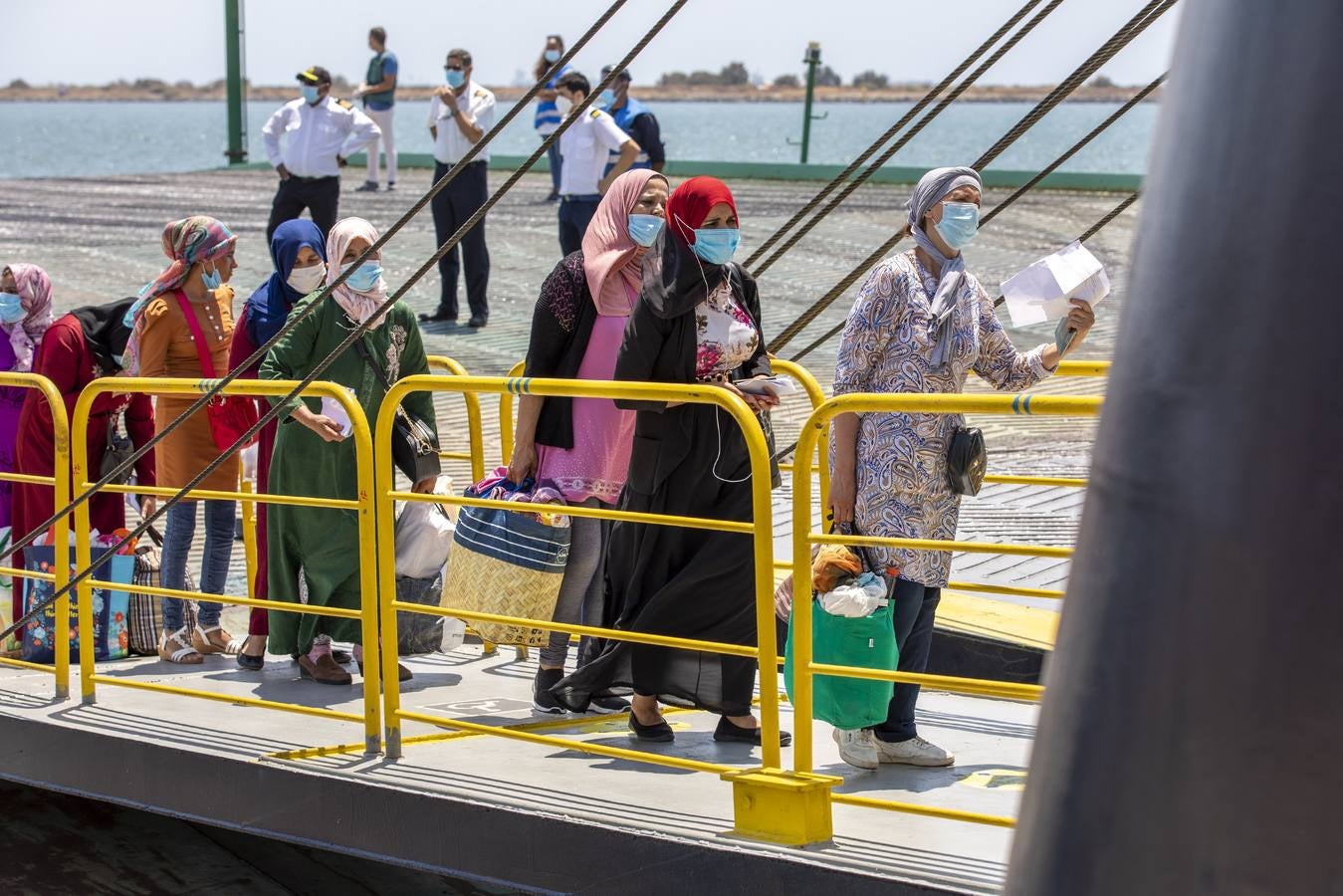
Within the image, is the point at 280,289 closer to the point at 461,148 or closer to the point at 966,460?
the point at 966,460

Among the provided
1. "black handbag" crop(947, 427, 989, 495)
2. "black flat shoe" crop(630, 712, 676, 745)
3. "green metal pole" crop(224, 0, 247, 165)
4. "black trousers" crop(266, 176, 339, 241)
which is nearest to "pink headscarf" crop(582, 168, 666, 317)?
"black handbag" crop(947, 427, 989, 495)

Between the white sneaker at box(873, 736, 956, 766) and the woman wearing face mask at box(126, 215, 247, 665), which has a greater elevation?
the woman wearing face mask at box(126, 215, 247, 665)

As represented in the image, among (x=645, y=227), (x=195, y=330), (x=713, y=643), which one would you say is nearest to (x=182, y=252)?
(x=195, y=330)

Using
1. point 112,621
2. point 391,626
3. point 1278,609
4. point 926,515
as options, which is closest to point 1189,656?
point 1278,609

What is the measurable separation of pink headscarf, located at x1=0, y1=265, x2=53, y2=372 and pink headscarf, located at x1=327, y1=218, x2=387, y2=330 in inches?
62.1

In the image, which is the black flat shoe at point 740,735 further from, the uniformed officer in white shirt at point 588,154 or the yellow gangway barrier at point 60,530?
the uniformed officer in white shirt at point 588,154

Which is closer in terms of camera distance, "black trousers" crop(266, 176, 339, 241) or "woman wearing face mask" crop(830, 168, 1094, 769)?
"woman wearing face mask" crop(830, 168, 1094, 769)

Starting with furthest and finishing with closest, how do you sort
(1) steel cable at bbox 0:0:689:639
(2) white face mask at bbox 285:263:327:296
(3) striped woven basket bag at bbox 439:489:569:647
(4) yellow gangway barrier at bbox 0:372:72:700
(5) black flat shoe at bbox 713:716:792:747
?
(2) white face mask at bbox 285:263:327:296
(4) yellow gangway barrier at bbox 0:372:72:700
(3) striped woven basket bag at bbox 439:489:569:647
(5) black flat shoe at bbox 713:716:792:747
(1) steel cable at bbox 0:0:689:639

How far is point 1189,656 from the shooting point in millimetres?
1309

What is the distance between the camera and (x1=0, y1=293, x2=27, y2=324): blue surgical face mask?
265 inches

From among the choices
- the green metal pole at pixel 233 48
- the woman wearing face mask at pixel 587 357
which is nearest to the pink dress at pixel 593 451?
the woman wearing face mask at pixel 587 357

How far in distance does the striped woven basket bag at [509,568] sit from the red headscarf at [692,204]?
1.01 m

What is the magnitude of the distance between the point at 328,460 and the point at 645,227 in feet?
4.55

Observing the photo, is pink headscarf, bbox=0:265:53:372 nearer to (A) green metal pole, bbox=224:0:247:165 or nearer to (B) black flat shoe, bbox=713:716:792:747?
(B) black flat shoe, bbox=713:716:792:747
